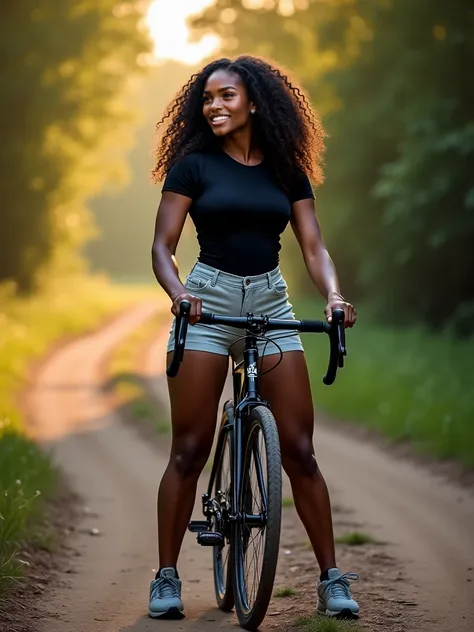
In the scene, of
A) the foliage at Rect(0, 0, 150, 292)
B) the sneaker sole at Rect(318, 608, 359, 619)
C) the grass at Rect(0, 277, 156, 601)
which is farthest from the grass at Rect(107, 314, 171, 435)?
the sneaker sole at Rect(318, 608, 359, 619)

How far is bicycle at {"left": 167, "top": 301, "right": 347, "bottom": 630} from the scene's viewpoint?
3.92 m

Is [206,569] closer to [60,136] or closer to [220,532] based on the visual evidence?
[220,532]

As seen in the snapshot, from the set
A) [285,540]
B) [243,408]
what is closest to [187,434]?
[243,408]

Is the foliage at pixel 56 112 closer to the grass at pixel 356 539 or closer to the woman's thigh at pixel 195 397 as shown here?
the grass at pixel 356 539

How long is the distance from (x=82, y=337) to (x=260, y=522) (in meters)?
17.7

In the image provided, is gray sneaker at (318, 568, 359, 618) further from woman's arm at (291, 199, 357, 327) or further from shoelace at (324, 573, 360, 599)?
woman's arm at (291, 199, 357, 327)

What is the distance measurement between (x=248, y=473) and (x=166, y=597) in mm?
629

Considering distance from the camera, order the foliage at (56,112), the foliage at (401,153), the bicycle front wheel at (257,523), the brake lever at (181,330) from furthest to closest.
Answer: the foliage at (56,112) → the foliage at (401,153) → the brake lever at (181,330) → the bicycle front wheel at (257,523)

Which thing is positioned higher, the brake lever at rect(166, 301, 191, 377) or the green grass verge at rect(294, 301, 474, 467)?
the green grass verge at rect(294, 301, 474, 467)

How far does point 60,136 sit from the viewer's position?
2530cm

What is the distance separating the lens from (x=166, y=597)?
439 centimetres

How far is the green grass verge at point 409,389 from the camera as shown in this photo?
917cm

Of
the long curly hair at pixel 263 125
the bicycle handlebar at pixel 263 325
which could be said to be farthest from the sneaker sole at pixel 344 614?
the long curly hair at pixel 263 125

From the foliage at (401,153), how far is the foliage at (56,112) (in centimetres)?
453
